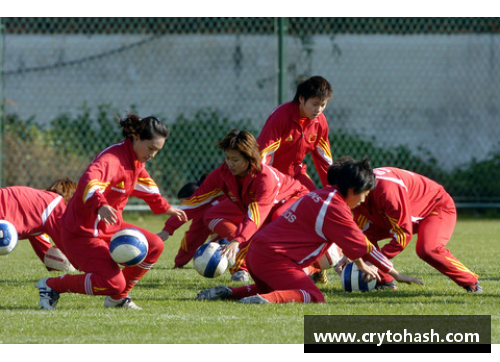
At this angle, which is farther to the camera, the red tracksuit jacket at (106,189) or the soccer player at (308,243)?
the soccer player at (308,243)

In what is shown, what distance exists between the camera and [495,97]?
1380cm

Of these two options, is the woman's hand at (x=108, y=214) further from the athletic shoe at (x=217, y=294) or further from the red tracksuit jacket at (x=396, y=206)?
the red tracksuit jacket at (x=396, y=206)

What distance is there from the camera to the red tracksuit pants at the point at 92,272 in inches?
207

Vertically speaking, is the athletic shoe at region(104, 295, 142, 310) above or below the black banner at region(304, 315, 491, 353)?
below

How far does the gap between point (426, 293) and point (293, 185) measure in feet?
5.36

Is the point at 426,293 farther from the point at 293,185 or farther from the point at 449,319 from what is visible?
the point at 293,185

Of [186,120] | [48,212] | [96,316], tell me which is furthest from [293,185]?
[186,120]

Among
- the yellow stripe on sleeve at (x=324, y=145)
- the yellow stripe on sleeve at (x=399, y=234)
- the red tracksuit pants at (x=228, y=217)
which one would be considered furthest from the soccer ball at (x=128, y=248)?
the yellow stripe on sleeve at (x=324, y=145)

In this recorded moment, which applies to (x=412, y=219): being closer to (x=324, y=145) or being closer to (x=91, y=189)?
(x=324, y=145)

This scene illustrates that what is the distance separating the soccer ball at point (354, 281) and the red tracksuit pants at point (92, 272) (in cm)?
146

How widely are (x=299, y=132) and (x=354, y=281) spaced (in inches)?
68.3

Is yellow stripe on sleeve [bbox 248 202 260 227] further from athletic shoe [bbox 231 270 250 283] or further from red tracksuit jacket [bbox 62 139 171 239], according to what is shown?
athletic shoe [bbox 231 270 250 283]

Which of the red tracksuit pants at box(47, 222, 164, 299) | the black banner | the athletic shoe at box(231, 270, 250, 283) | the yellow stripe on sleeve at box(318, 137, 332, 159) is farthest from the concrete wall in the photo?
the black banner

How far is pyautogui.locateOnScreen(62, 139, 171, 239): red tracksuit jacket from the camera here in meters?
5.15
